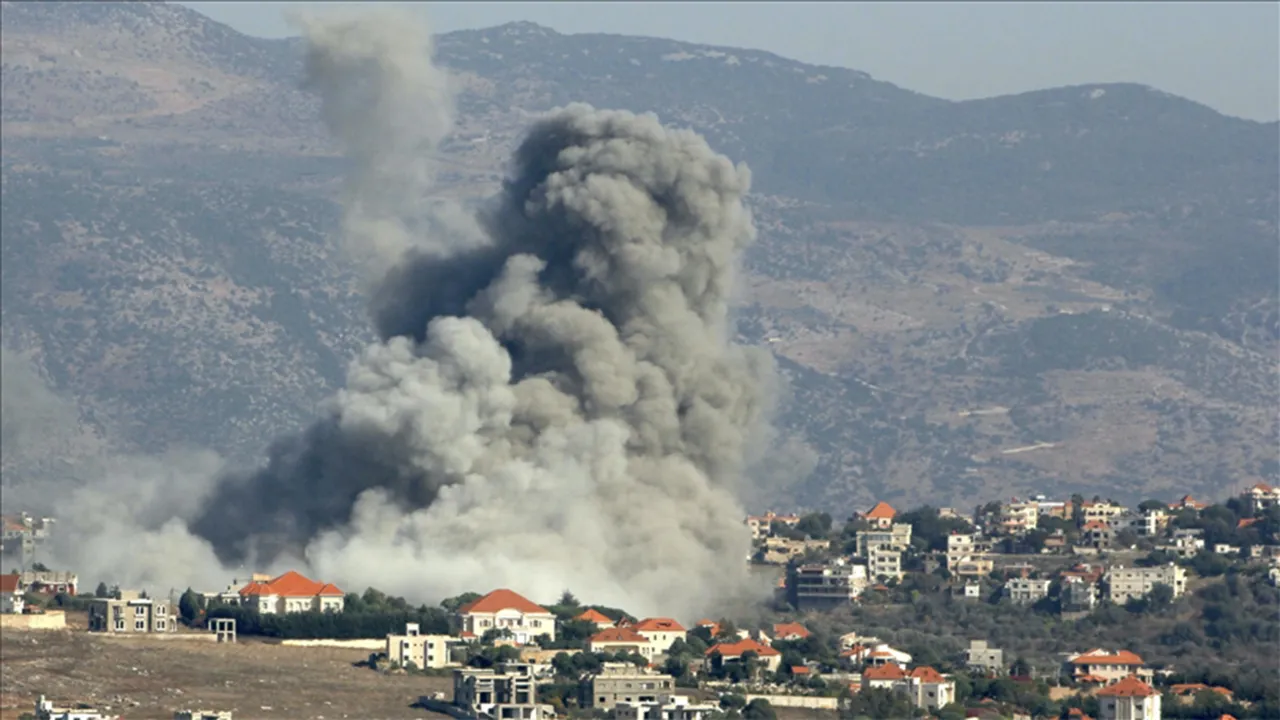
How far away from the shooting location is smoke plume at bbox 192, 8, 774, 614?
348 ft

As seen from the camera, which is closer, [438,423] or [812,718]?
[812,718]

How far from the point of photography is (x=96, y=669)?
91938 mm

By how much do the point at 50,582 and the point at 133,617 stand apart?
34.0ft

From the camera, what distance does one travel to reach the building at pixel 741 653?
96500 mm

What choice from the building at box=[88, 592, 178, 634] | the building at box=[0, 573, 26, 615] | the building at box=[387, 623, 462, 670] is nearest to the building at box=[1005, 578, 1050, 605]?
the building at box=[387, 623, 462, 670]

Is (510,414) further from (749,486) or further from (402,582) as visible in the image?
(749,486)

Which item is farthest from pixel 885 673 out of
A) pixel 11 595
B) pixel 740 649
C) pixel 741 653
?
pixel 11 595

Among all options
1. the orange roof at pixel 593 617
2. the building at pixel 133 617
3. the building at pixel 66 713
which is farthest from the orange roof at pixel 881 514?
the building at pixel 66 713

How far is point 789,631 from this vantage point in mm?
105375

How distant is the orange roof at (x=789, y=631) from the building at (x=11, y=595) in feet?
65.0

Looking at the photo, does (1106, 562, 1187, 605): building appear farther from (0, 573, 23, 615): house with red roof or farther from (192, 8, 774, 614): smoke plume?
(0, 573, 23, 615): house with red roof

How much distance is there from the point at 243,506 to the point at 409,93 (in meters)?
14.3

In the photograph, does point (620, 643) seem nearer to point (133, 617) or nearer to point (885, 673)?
point (885, 673)

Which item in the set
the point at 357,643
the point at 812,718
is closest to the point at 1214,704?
the point at 812,718
